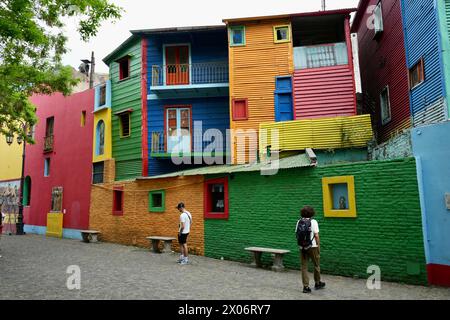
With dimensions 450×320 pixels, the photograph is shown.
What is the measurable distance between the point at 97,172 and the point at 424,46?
49.8 ft

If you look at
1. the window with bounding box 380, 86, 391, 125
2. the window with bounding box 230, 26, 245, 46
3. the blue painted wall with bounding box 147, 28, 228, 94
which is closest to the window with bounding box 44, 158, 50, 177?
the blue painted wall with bounding box 147, 28, 228, 94

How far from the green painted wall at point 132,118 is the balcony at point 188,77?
1.09 metres

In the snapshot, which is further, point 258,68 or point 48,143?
point 48,143

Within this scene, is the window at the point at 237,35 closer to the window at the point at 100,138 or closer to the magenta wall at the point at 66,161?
the window at the point at 100,138

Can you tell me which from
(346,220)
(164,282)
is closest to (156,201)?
(164,282)

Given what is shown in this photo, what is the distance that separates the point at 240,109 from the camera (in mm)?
15492

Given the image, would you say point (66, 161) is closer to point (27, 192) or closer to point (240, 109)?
point (27, 192)

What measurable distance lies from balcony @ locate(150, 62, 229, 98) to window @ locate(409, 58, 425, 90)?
24.3 ft

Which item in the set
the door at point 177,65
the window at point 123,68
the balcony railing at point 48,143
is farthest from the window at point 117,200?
the balcony railing at point 48,143

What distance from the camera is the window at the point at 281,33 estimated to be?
15508 millimetres

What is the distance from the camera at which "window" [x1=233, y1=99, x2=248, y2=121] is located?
15391 mm

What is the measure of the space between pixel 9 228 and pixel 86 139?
958cm

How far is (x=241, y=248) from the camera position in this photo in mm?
11836

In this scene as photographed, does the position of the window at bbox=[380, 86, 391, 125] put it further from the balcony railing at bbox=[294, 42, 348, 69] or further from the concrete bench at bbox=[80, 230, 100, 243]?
the concrete bench at bbox=[80, 230, 100, 243]
